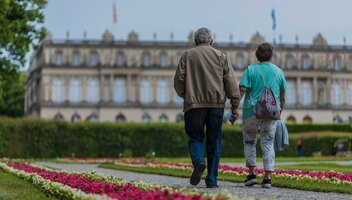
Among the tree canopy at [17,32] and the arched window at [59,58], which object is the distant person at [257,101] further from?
the arched window at [59,58]

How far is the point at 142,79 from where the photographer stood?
98938 mm

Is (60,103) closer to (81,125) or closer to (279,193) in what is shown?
(81,125)

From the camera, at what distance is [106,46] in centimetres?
9919

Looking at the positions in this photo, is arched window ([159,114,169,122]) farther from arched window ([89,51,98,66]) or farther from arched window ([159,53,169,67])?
arched window ([89,51,98,66])

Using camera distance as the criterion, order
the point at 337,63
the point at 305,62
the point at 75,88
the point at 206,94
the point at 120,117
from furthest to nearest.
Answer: the point at 337,63
the point at 305,62
the point at 75,88
the point at 120,117
the point at 206,94

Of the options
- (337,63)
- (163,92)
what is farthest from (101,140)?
(337,63)

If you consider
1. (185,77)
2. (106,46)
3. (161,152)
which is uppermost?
(106,46)

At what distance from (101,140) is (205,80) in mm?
38409

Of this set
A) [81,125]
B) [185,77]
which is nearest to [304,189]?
[185,77]

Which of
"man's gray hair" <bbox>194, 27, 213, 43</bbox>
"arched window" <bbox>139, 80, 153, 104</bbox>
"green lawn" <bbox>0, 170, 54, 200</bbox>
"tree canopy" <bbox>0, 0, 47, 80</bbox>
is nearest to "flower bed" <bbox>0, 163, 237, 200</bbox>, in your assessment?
"green lawn" <bbox>0, 170, 54, 200</bbox>

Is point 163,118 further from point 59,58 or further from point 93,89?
point 59,58

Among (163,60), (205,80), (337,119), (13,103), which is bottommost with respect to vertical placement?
(337,119)

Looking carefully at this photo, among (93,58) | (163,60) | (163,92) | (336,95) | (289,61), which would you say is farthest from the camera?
(289,61)

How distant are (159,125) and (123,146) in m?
3.25
